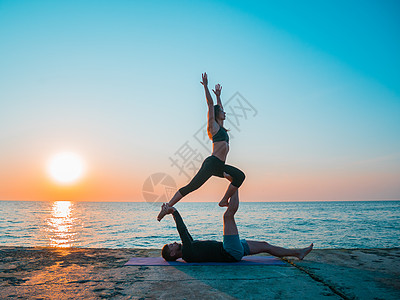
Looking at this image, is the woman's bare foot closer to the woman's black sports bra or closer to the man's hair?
the woman's black sports bra

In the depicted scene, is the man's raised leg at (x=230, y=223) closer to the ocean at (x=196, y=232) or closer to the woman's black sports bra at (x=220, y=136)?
the woman's black sports bra at (x=220, y=136)

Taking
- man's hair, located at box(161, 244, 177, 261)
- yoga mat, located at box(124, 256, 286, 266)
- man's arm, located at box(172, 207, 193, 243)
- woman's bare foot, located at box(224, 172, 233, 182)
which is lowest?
yoga mat, located at box(124, 256, 286, 266)

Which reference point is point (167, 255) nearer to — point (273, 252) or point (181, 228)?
point (181, 228)

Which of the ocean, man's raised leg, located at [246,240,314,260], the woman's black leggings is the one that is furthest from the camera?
the ocean

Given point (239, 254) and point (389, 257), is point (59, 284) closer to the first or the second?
point (239, 254)

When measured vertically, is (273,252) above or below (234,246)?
below

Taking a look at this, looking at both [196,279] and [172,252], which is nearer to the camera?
[196,279]

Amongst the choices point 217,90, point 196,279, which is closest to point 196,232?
point 217,90

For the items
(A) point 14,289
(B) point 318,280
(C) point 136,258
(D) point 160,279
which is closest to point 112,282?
(D) point 160,279

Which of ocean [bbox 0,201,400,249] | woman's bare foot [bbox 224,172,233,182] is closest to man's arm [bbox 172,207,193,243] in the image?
woman's bare foot [bbox 224,172,233,182]

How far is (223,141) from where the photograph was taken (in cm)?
515

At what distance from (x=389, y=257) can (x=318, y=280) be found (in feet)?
7.08

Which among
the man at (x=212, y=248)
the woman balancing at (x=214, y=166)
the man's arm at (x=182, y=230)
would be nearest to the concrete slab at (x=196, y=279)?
the man at (x=212, y=248)

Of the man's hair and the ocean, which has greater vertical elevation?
the man's hair
